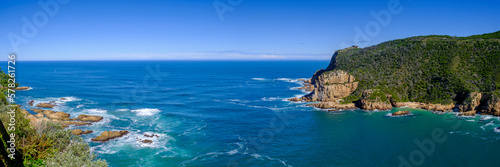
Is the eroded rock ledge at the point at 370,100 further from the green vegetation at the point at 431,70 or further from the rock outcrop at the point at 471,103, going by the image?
the green vegetation at the point at 431,70

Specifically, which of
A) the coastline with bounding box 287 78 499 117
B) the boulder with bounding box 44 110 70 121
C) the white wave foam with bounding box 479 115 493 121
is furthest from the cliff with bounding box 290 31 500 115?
the boulder with bounding box 44 110 70 121

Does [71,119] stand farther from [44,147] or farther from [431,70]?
[431,70]

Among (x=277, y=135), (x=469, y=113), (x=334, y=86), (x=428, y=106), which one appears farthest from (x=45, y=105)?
(x=469, y=113)

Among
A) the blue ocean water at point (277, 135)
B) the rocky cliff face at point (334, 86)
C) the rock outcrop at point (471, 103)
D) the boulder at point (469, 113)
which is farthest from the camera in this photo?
the rocky cliff face at point (334, 86)

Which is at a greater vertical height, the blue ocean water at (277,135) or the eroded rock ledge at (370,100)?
the eroded rock ledge at (370,100)

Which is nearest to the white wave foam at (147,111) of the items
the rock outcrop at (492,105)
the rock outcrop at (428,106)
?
the rock outcrop at (428,106)

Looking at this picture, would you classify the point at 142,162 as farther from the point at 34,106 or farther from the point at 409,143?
the point at 34,106
